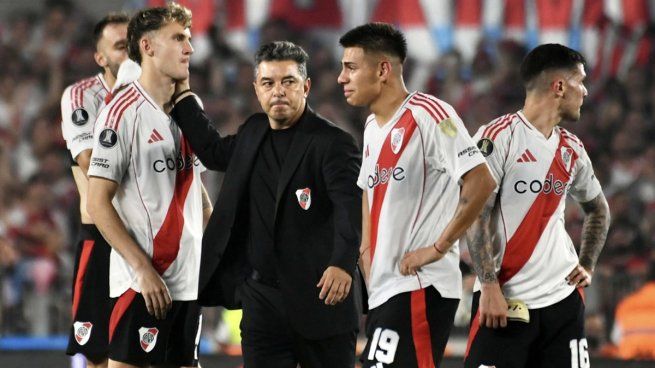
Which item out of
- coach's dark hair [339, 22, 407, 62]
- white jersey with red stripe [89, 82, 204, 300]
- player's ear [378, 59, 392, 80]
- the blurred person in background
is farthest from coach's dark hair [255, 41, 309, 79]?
the blurred person in background

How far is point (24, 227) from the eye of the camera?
10.3 metres

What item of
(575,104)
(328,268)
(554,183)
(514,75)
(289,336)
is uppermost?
(514,75)

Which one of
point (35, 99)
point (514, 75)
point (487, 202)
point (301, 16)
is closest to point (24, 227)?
point (35, 99)

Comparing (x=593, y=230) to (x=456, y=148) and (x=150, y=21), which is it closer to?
(x=456, y=148)

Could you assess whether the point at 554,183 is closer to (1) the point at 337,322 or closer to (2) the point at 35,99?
(1) the point at 337,322

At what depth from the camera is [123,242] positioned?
4.84 m

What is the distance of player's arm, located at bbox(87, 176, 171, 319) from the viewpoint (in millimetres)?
4828

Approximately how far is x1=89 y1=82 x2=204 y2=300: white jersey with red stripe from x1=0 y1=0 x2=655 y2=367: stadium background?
15.4ft

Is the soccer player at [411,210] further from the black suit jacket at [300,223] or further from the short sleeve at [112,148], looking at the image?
the short sleeve at [112,148]

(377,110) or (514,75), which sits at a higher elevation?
(514,75)

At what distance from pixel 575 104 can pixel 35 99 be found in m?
6.91

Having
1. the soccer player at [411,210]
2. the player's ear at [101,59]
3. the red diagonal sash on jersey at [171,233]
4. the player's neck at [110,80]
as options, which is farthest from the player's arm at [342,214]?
the player's ear at [101,59]

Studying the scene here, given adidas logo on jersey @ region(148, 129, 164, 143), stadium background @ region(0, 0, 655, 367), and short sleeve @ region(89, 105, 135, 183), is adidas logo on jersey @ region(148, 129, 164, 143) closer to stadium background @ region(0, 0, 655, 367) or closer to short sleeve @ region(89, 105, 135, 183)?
short sleeve @ region(89, 105, 135, 183)

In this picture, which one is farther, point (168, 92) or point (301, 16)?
point (301, 16)
